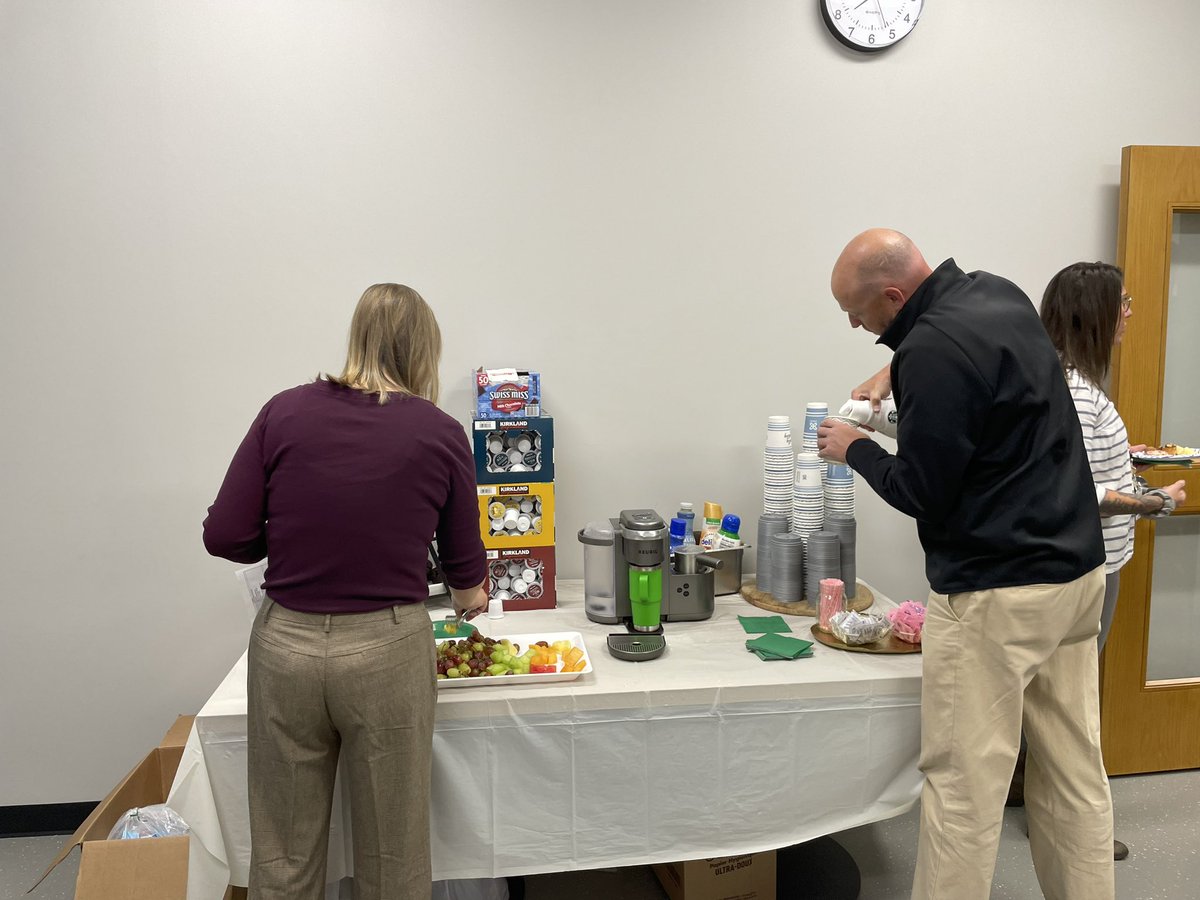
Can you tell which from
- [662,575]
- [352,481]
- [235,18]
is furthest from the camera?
[235,18]

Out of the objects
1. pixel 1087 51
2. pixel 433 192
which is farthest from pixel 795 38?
pixel 433 192

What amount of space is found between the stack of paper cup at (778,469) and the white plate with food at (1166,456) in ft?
3.31

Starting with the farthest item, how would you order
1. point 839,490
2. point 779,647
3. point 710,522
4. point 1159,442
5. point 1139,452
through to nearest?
point 1159,442 < point 1139,452 < point 710,522 < point 839,490 < point 779,647

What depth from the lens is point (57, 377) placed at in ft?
8.63

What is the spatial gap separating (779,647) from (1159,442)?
1670 millimetres

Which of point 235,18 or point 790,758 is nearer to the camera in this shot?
point 790,758

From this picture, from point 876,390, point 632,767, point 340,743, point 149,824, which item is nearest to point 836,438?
point 876,390

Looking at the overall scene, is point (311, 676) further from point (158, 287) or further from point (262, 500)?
point (158, 287)

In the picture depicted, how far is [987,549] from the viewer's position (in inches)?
73.6

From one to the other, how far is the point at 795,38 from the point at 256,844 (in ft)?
8.49

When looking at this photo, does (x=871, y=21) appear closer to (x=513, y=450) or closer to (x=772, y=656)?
(x=513, y=450)

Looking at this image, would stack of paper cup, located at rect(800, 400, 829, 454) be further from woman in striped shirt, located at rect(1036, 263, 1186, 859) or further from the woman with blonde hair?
the woman with blonde hair

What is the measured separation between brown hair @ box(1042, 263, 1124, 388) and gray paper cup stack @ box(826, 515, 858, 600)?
0.69 m

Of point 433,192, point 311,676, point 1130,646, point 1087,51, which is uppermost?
point 1087,51
